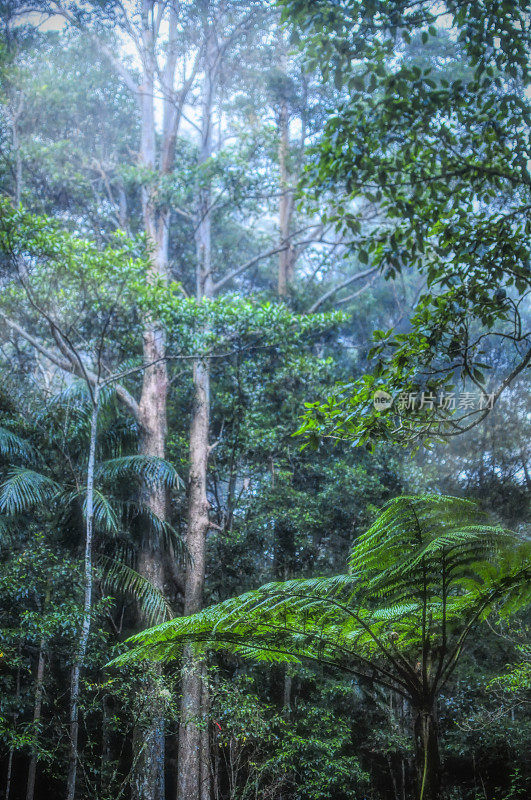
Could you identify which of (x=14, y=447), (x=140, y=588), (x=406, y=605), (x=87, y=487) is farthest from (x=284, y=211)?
(x=406, y=605)

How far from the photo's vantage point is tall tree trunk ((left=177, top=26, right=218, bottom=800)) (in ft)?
24.1

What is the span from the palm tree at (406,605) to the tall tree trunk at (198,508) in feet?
9.74

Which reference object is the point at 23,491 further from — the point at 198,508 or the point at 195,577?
the point at 198,508

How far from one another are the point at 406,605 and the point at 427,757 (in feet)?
2.46

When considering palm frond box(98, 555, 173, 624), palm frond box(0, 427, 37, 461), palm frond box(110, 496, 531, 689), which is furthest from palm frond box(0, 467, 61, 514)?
palm frond box(110, 496, 531, 689)

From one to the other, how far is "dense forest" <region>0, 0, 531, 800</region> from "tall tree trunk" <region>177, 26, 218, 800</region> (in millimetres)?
51

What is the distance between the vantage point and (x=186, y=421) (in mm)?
11430

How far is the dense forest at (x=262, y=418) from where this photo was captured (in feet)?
10.3

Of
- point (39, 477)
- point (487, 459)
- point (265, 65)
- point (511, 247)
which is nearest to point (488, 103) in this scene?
point (511, 247)

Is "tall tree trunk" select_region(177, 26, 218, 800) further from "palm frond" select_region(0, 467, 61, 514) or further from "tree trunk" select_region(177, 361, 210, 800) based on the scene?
"palm frond" select_region(0, 467, 61, 514)

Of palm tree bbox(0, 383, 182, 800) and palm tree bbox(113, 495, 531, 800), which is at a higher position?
palm tree bbox(0, 383, 182, 800)

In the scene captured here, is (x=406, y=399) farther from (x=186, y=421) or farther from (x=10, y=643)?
(x=186, y=421)

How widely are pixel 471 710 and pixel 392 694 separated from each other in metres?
1.50

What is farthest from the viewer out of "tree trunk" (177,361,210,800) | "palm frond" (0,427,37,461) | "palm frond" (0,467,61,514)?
"tree trunk" (177,361,210,800)
